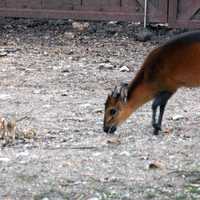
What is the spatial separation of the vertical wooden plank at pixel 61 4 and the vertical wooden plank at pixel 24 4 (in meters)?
0.11

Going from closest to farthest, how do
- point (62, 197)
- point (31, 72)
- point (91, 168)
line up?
point (62, 197) → point (91, 168) → point (31, 72)

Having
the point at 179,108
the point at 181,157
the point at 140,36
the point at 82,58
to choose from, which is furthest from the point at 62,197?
the point at 140,36

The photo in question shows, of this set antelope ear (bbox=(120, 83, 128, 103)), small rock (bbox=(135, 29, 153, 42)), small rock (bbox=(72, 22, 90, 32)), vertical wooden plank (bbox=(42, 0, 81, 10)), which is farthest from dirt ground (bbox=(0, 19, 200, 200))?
vertical wooden plank (bbox=(42, 0, 81, 10))

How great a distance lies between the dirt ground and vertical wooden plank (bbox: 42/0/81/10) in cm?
68

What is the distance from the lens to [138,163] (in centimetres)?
592

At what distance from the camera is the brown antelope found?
6949 mm

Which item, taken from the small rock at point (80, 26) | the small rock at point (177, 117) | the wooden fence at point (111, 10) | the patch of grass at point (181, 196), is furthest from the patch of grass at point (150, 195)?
the small rock at point (80, 26)

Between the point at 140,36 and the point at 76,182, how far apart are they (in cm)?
642

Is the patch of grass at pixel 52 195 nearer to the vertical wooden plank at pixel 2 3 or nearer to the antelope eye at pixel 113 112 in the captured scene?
the antelope eye at pixel 113 112

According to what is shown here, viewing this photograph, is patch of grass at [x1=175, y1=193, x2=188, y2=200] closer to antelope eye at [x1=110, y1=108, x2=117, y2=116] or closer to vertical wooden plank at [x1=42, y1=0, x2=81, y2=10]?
antelope eye at [x1=110, y1=108, x2=117, y2=116]

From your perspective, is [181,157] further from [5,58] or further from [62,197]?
[5,58]

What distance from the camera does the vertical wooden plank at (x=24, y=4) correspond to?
1235cm

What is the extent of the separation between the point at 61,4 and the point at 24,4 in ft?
1.94

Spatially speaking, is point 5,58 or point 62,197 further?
point 5,58
